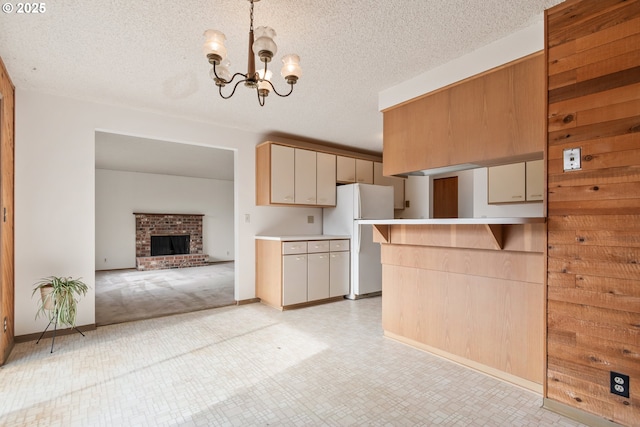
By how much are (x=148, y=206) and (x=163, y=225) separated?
0.60 m

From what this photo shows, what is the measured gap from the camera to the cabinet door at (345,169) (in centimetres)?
496

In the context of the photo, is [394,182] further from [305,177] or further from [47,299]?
[47,299]

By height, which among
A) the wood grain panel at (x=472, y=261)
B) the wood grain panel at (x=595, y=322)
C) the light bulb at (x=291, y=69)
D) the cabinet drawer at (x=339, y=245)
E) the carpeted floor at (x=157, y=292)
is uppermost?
the light bulb at (x=291, y=69)

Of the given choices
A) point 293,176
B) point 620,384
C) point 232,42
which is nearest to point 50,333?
point 293,176

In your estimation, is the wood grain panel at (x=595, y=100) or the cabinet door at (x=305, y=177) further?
the cabinet door at (x=305, y=177)

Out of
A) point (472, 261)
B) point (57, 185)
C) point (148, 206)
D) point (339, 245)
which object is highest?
point (57, 185)

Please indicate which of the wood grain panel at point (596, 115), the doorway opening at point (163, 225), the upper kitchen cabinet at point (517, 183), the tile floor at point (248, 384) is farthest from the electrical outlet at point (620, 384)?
the doorway opening at point (163, 225)

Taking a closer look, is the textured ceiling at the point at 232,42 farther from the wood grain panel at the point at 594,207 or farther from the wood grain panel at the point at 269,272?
the wood grain panel at the point at 269,272

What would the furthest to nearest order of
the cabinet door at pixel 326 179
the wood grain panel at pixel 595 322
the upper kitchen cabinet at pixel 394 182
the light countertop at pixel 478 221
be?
the upper kitchen cabinet at pixel 394 182 → the cabinet door at pixel 326 179 → the light countertop at pixel 478 221 → the wood grain panel at pixel 595 322

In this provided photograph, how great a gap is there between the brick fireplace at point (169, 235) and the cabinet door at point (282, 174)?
16.9ft

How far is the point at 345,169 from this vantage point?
5.05m

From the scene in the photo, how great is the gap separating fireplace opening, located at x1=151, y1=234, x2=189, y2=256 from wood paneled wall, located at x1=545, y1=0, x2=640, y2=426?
27.9 feet

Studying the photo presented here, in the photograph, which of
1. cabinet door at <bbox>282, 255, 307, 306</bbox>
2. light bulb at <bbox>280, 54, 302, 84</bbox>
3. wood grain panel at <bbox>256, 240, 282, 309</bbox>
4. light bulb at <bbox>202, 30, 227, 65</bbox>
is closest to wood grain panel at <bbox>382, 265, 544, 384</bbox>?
cabinet door at <bbox>282, 255, 307, 306</bbox>

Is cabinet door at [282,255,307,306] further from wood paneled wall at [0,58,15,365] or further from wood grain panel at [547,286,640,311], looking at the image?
wood grain panel at [547,286,640,311]
